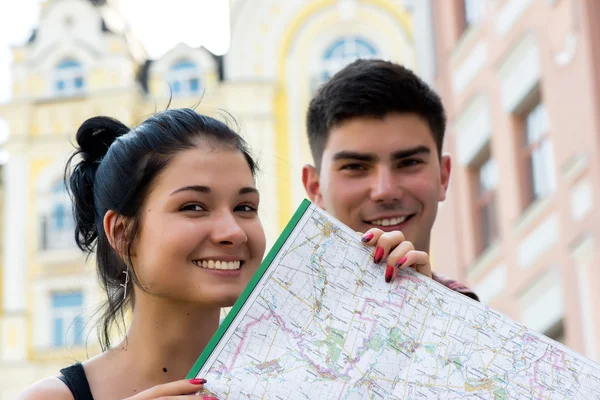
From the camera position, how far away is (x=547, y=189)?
453 inches

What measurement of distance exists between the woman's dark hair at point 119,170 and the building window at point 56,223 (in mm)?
20232

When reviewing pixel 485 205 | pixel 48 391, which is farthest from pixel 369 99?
pixel 485 205

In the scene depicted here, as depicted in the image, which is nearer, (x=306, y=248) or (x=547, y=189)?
(x=306, y=248)

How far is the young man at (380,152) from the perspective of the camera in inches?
139

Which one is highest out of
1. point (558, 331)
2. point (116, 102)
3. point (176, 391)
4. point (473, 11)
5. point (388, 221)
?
Answer: point (116, 102)

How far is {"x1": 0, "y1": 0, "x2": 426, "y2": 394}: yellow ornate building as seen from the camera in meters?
22.3

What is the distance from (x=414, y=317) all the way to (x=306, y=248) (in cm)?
31

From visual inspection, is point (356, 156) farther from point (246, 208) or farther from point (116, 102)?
point (116, 102)

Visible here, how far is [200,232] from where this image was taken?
2801 millimetres

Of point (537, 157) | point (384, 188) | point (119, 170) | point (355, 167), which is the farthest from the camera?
point (537, 157)

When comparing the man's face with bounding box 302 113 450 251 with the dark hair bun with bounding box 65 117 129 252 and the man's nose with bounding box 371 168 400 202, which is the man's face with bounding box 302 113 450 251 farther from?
the dark hair bun with bounding box 65 117 129 252

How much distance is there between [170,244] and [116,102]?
2107 cm

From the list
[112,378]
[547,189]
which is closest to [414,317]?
[112,378]

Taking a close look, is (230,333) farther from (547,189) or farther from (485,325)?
(547,189)
